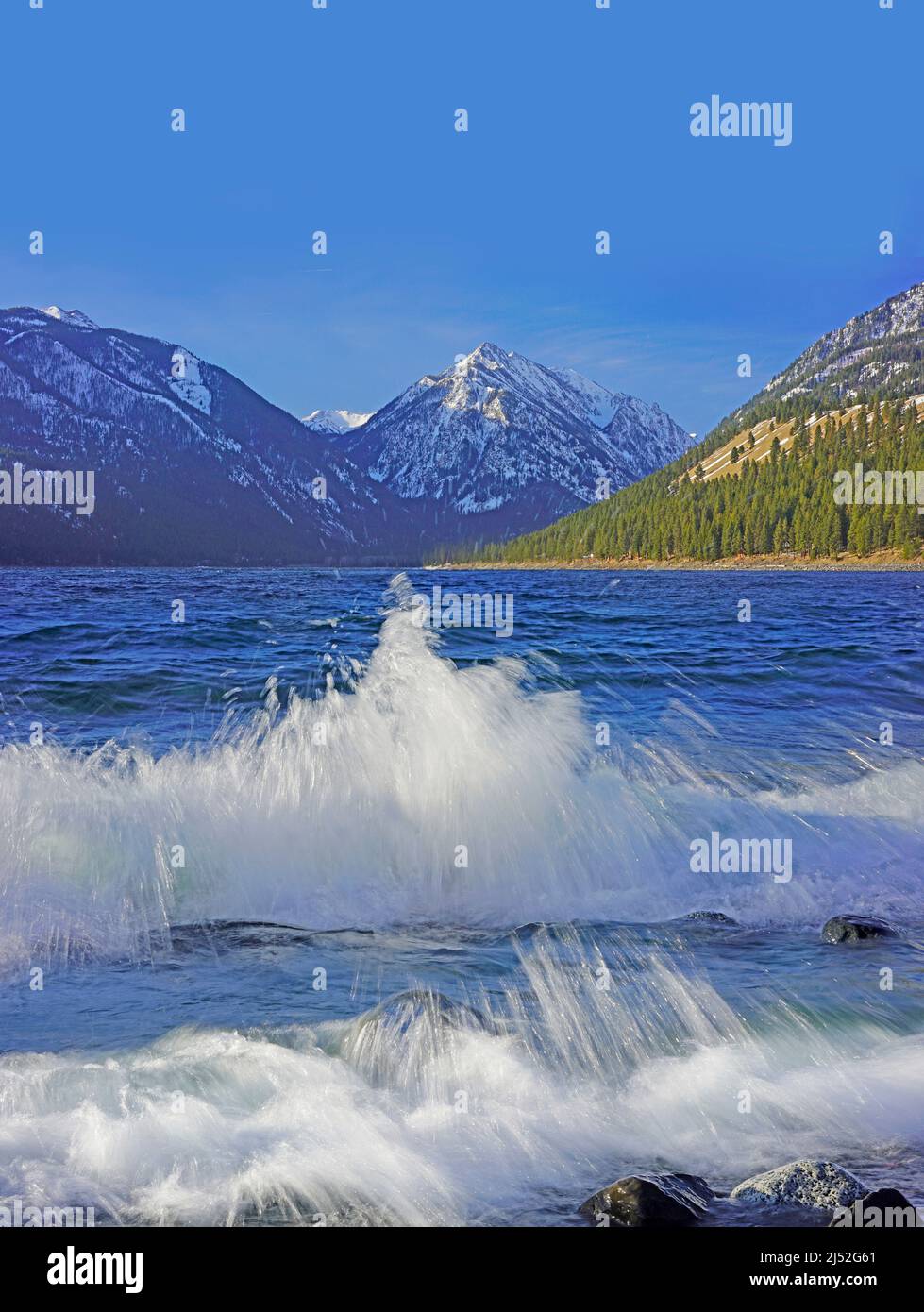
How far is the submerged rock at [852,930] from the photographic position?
10031mm

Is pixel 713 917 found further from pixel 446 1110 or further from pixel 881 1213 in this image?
pixel 881 1213

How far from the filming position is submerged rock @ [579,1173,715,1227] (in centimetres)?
534

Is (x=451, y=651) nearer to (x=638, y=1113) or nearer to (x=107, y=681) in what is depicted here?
(x=107, y=681)

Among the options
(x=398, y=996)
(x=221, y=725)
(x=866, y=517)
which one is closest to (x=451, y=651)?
(x=221, y=725)

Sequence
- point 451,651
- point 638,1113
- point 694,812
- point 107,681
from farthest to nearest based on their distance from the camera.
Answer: point 451,651 < point 107,681 < point 694,812 < point 638,1113

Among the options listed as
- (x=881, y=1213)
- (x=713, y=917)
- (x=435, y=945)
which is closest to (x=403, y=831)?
(x=435, y=945)

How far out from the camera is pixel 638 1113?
21.5 feet

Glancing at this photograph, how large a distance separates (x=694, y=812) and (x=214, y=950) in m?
7.03

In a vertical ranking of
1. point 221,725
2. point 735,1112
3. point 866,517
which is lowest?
point 735,1112

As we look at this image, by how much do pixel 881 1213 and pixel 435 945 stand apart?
5.24 m

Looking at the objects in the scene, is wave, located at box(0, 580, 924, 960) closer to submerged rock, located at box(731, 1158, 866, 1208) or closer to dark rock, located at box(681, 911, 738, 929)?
dark rock, located at box(681, 911, 738, 929)

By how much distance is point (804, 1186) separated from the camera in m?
5.59

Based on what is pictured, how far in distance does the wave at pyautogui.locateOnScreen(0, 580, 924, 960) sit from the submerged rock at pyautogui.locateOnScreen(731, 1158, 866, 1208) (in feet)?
17.1
